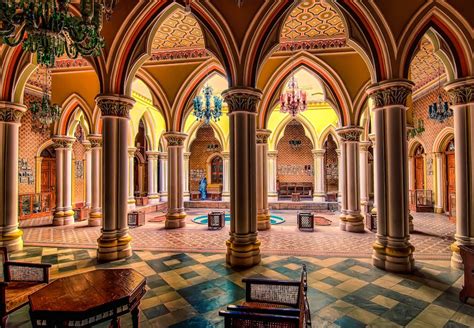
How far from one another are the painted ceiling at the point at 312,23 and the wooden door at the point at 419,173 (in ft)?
33.2

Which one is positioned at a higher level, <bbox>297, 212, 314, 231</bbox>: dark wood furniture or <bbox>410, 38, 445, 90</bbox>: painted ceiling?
<bbox>410, 38, 445, 90</bbox>: painted ceiling

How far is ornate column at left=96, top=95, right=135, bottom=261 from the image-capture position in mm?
5816

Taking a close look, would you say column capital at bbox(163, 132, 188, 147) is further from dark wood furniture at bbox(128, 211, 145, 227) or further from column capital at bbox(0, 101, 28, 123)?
column capital at bbox(0, 101, 28, 123)

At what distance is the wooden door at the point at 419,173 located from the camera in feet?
46.1

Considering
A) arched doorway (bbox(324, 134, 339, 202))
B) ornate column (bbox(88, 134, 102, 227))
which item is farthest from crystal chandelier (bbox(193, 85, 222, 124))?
arched doorway (bbox(324, 134, 339, 202))

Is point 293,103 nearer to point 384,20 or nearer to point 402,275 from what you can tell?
point 384,20

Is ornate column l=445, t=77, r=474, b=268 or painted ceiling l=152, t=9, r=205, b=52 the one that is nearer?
ornate column l=445, t=77, r=474, b=268

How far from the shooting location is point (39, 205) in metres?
12.5

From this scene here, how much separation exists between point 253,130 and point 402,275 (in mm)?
3965

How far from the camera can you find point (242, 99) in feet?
18.3

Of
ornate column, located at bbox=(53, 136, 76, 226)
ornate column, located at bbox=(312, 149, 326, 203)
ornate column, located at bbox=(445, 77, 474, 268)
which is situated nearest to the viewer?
ornate column, located at bbox=(445, 77, 474, 268)

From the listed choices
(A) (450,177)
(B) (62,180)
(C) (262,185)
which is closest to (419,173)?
(A) (450,177)

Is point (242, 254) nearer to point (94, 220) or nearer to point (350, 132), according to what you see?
point (350, 132)

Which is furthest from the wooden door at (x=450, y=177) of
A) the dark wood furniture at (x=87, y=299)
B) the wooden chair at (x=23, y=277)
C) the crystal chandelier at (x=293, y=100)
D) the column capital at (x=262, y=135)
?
the wooden chair at (x=23, y=277)
